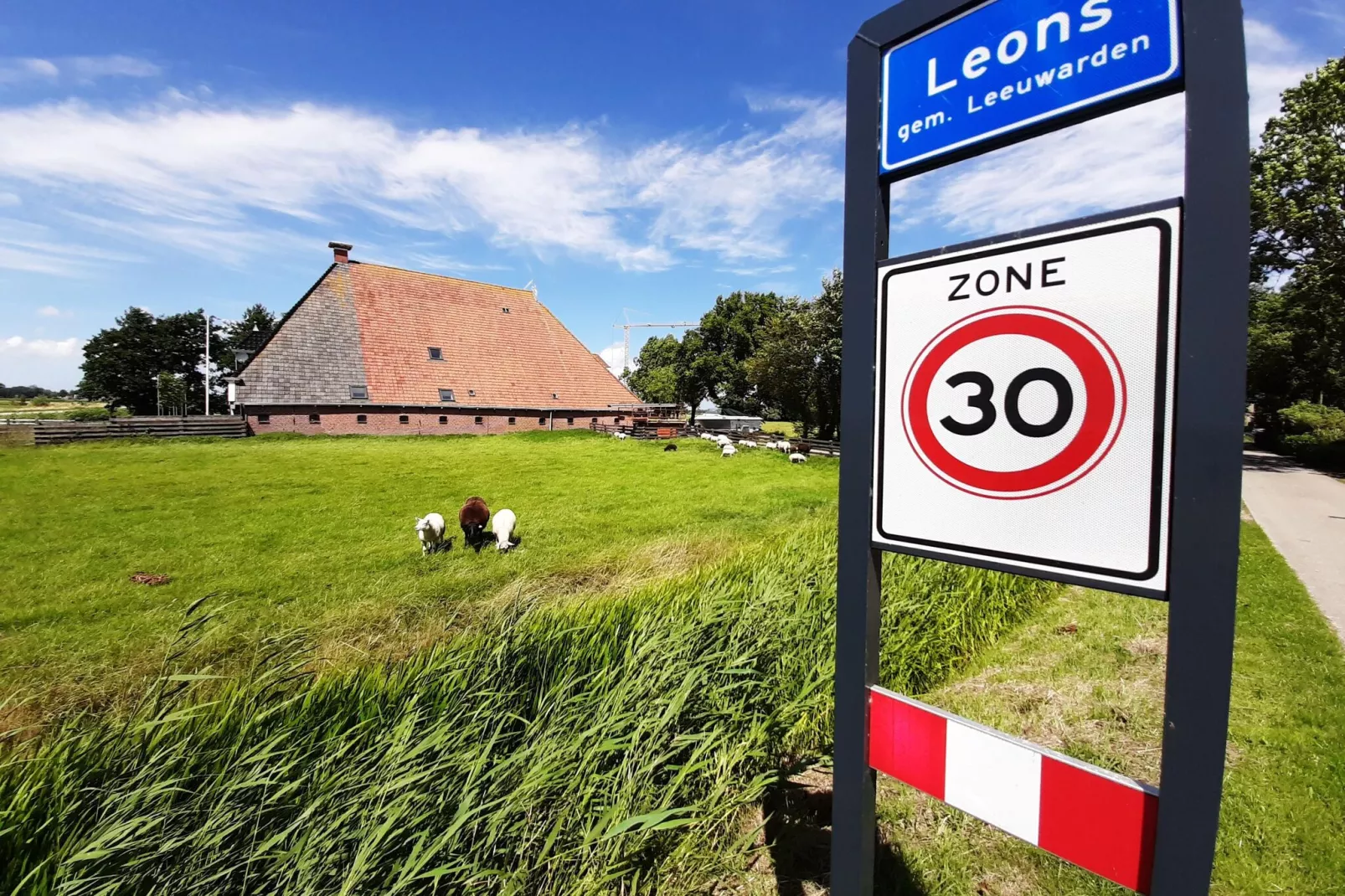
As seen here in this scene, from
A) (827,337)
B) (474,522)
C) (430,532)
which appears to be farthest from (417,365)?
(430,532)

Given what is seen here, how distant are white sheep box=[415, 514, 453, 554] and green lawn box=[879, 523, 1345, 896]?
6481 mm

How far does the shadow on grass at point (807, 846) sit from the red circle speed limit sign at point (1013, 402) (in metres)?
1.67

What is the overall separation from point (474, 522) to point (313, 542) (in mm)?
2264

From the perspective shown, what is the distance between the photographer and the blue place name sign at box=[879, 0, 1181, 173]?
3.72 feet

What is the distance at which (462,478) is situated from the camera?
14406 millimetres

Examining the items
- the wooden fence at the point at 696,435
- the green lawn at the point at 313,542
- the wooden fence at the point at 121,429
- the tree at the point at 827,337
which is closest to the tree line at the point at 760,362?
the tree at the point at 827,337

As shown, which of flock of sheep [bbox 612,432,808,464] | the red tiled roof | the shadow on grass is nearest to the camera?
the shadow on grass

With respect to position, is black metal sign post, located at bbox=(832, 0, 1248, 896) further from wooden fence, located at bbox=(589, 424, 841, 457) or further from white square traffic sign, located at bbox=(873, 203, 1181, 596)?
wooden fence, located at bbox=(589, 424, 841, 457)

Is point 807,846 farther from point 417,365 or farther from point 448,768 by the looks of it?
point 417,365

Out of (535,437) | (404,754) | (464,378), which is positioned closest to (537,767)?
(404,754)

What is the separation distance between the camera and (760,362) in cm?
3112

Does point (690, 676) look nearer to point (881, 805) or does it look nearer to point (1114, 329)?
point (881, 805)

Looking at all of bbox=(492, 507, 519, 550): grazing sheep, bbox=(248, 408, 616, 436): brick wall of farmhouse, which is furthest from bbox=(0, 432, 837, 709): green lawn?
bbox=(248, 408, 616, 436): brick wall of farmhouse

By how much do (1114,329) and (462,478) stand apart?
14572mm
